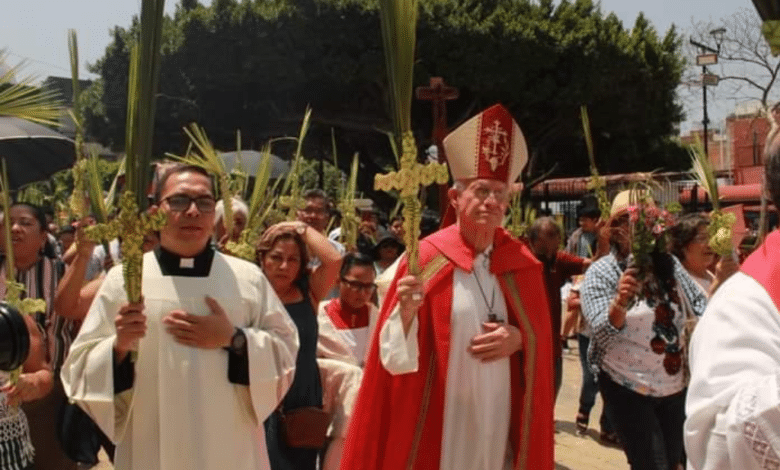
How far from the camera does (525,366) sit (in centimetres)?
474

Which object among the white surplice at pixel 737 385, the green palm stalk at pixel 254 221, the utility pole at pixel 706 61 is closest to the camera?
the white surplice at pixel 737 385

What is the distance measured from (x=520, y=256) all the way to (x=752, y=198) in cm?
1439

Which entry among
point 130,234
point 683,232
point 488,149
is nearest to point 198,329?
point 130,234

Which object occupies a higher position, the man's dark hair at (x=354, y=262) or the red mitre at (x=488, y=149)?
the red mitre at (x=488, y=149)

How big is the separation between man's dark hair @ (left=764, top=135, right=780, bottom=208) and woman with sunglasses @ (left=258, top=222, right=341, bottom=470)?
319 centimetres

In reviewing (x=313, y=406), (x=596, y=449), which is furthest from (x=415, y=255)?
(x=596, y=449)

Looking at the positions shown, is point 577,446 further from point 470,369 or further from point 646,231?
point 470,369

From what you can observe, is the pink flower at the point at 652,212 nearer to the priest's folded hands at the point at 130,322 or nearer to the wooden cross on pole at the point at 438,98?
the wooden cross on pole at the point at 438,98

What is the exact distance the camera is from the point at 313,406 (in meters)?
5.41

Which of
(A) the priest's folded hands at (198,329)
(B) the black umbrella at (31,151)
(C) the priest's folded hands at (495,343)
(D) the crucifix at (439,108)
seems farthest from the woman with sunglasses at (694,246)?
(B) the black umbrella at (31,151)

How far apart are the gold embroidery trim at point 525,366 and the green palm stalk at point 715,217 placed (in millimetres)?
1349

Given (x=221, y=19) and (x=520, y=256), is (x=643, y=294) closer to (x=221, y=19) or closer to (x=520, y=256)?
(x=520, y=256)

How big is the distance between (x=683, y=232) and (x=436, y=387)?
253cm

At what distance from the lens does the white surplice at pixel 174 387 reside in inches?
154
